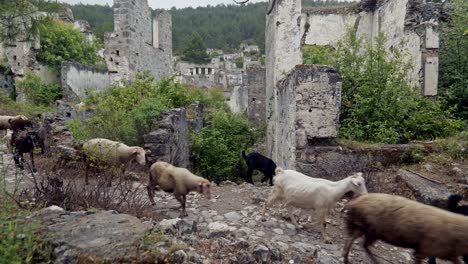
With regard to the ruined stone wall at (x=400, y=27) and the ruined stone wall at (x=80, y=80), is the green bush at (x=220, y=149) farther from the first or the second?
the ruined stone wall at (x=80, y=80)

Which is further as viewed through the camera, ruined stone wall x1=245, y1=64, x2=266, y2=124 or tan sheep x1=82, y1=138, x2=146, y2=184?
ruined stone wall x1=245, y1=64, x2=266, y2=124

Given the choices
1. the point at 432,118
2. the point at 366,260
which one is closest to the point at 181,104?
the point at 432,118

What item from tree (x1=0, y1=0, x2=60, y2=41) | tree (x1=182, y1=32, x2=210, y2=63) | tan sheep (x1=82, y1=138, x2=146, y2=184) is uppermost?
tree (x1=182, y1=32, x2=210, y2=63)

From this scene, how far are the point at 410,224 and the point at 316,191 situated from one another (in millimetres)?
1582

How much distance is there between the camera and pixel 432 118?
8.29m

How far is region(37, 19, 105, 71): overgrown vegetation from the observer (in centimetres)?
1888

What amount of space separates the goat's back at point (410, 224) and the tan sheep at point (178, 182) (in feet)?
7.36

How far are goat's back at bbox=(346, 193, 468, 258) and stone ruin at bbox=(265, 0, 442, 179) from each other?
3.46 metres

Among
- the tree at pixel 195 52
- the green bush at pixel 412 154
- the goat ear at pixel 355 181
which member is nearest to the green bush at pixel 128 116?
the goat ear at pixel 355 181

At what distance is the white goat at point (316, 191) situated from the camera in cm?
463

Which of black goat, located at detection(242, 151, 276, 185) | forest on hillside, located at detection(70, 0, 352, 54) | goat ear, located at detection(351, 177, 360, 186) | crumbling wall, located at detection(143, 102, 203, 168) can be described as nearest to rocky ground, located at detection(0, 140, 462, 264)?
goat ear, located at detection(351, 177, 360, 186)

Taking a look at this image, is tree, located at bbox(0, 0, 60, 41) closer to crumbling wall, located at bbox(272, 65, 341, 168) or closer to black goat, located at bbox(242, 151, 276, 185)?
crumbling wall, located at bbox(272, 65, 341, 168)

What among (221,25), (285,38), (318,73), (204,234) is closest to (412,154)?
(318,73)

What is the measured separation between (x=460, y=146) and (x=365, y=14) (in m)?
9.52
